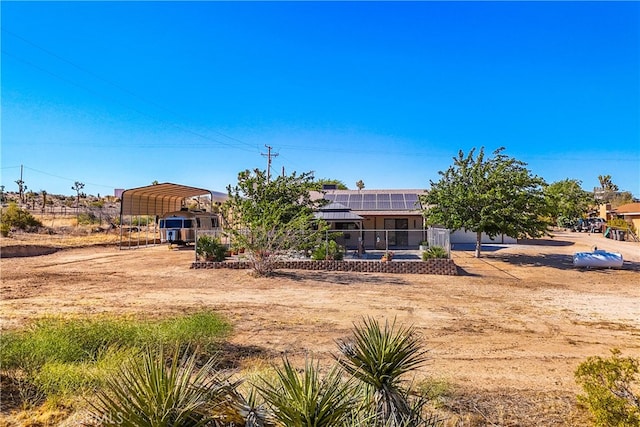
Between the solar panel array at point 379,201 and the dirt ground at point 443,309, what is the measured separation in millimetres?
10708

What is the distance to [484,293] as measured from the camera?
48.9ft

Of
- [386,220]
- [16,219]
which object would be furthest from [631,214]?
[16,219]

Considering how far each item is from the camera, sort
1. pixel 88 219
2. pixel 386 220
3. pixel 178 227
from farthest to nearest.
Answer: pixel 88 219 < pixel 178 227 < pixel 386 220

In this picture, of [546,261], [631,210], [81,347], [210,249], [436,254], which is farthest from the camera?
[631,210]

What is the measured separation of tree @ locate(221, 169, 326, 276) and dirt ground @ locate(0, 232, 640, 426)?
1326 mm

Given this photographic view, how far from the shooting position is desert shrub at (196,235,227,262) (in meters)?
21.7

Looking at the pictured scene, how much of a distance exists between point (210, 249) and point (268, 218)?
446cm

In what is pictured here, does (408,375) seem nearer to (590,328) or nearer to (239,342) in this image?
(239,342)

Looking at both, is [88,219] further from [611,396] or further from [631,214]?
[631,214]

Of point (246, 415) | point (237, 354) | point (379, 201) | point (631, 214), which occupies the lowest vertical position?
point (237, 354)

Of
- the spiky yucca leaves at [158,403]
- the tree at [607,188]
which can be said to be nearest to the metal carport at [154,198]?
the spiky yucca leaves at [158,403]

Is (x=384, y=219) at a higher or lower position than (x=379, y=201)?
lower

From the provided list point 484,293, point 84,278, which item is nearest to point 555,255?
point 484,293

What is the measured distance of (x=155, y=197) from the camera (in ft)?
120
